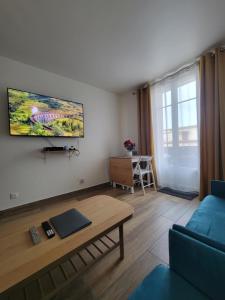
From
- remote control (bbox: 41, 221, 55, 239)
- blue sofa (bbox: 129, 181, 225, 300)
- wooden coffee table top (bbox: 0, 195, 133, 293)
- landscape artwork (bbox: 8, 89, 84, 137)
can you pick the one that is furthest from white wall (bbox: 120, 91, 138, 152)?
blue sofa (bbox: 129, 181, 225, 300)

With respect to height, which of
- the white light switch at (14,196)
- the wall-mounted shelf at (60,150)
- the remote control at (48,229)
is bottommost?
the white light switch at (14,196)

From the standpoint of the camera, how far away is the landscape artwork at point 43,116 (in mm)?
2174

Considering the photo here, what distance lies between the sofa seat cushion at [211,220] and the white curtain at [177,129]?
1.26 metres

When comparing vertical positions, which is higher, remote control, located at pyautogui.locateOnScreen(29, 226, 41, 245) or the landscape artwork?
the landscape artwork

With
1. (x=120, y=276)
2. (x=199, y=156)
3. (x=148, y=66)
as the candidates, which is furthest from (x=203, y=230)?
(x=148, y=66)

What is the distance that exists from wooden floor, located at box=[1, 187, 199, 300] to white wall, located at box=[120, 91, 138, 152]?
192 centimetres

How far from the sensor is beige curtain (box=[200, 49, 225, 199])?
6.91 ft

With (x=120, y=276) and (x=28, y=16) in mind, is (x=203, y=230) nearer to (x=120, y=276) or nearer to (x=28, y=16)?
(x=120, y=276)

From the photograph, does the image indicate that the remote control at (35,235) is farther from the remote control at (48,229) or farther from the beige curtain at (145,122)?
the beige curtain at (145,122)

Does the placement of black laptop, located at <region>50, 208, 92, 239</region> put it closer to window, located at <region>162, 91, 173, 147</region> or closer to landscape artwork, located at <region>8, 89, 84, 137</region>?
landscape artwork, located at <region>8, 89, 84, 137</region>

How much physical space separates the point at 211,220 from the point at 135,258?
0.74m

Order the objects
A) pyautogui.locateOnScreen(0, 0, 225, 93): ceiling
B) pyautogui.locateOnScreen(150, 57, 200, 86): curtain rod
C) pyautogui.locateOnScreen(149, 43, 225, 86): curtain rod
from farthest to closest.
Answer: pyautogui.locateOnScreen(150, 57, 200, 86): curtain rod < pyautogui.locateOnScreen(149, 43, 225, 86): curtain rod < pyautogui.locateOnScreen(0, 0, 225, 93): ceiling

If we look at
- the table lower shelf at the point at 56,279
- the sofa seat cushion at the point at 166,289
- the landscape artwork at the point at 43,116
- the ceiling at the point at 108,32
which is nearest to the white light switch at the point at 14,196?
the landscape artwork at the point at 43,116

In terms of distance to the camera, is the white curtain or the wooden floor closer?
the wooden floor
